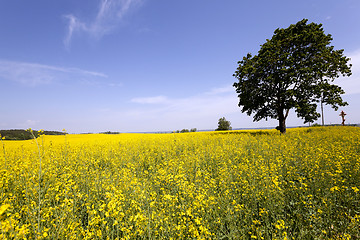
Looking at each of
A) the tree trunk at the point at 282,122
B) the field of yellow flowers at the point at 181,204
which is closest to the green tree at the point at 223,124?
the tree trunk at the point at 282,122

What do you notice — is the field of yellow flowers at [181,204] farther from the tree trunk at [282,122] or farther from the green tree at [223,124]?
the green tree at [223,124]

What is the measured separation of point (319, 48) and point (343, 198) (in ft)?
59.7

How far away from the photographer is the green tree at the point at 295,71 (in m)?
15.2

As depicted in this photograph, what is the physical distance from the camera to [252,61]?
698 inches

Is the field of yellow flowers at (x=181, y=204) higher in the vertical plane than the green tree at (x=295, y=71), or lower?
lower

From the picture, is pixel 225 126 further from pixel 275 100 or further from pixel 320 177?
pixel 320 177

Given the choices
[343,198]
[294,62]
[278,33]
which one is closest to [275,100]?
→ [294,62]

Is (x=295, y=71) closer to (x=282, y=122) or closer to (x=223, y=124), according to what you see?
(x=282, y=122)

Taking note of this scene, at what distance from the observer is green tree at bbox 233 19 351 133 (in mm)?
15203

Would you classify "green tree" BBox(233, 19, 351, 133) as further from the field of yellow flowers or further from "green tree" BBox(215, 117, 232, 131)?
"green tree" BBox(215, 117, 232, 131)

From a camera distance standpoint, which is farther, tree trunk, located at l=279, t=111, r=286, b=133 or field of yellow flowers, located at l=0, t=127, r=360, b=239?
tree trunk, located at l=279, t=111, r=286, b=133

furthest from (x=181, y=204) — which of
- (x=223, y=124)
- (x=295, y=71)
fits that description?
(x=223, y=124)

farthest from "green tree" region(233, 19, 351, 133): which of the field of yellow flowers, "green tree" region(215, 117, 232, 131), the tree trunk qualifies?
"green tree" region(215, 117, 232, 131)

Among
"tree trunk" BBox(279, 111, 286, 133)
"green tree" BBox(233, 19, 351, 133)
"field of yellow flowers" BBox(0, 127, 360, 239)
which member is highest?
"green tree" BBox(233, 19, 351, 133)
